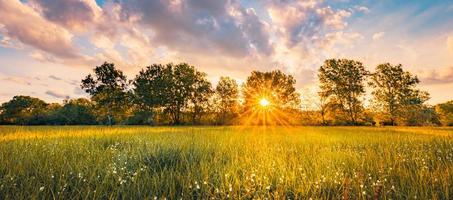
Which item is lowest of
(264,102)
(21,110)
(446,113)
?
(21,110)

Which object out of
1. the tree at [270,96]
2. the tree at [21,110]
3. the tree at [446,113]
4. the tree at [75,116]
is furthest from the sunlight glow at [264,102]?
the tree at [21,110]

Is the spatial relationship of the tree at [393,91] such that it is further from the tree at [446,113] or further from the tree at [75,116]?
the tree at [75,116]

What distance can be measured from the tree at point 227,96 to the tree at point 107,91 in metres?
23.8

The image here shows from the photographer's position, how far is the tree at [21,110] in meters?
72.9

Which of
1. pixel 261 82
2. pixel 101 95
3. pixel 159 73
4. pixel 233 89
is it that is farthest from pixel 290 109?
pixel 101 95

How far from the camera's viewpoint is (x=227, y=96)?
68688 millimetres

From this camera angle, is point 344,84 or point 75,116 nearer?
point 344,84

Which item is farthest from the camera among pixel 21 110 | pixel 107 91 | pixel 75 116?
pixel 21 110

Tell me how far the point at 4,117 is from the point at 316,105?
8702 cm

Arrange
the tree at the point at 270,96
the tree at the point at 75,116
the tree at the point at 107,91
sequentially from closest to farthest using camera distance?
the tree at the point at 107,91
the tree at the point at 270,96
the tree at the point at 75,116

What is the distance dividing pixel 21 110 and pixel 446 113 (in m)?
111

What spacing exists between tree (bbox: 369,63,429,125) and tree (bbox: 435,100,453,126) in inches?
256

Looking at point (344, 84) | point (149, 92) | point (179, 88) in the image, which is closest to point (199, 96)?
point (179, 88)

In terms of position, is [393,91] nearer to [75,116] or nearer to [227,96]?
[227,96]
